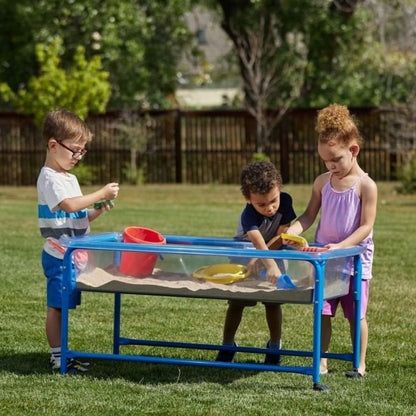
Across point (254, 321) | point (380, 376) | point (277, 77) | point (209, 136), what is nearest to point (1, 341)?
point (254, 321)

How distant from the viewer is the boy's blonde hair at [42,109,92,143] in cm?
727

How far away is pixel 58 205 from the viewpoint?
280 inches

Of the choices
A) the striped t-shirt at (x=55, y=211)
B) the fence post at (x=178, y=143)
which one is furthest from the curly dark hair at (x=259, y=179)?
the fence post at (x=178, y=143)

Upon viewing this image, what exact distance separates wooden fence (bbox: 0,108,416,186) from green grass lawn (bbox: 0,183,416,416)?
15.9 m

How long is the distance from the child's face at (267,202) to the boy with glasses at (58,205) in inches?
33.2

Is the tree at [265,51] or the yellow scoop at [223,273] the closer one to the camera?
the yellow scoop at [223,273]

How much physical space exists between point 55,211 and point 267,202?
1302 mm

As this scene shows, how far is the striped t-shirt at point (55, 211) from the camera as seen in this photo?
23.4ft

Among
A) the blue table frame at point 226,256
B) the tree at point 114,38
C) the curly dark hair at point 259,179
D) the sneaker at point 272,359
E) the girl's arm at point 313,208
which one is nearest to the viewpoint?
the blue table frame at point 226,256

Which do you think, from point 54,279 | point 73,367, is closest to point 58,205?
point 54,279

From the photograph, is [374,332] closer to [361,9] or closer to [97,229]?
[97,229]

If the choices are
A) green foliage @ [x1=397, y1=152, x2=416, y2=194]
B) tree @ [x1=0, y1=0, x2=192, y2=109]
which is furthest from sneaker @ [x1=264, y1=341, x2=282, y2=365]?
tree @ [x1=0, y1=0, x2=192, y2=109]

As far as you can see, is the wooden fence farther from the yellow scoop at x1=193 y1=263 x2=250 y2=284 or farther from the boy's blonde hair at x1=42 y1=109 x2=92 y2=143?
the yellow scoop at x1=193 y1=263 x2=250 y2=284

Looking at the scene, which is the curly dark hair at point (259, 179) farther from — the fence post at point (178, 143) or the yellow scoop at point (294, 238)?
the fence post at point (178, 143)
